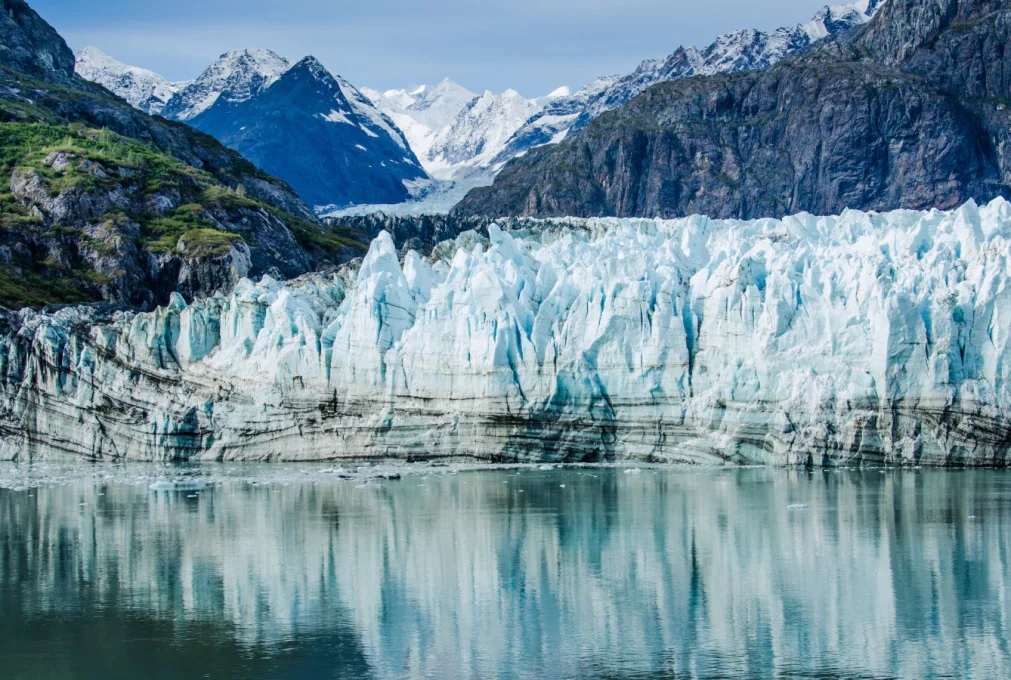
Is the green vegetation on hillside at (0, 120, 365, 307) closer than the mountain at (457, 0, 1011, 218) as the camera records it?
Yes

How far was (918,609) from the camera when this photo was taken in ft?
62.4

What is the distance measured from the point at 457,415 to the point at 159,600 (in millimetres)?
18880

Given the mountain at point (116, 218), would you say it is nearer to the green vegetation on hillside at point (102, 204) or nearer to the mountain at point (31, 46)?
the green vegetation on hillside at point (102, 204)

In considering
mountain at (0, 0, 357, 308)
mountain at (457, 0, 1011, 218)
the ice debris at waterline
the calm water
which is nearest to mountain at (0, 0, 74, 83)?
mountain at (0, 0, 357, 308)

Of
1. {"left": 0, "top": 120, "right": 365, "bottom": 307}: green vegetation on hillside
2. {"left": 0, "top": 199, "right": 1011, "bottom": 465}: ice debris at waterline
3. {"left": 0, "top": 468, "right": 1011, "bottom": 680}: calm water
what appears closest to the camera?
{"left": 0, "top": 468, "right": 1011, "bottom": 680}: calm water

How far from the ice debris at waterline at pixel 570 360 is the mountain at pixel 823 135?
5836 cm

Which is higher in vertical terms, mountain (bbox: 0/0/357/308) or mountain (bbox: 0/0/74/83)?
mountain (bbox: 0/0/74/83)

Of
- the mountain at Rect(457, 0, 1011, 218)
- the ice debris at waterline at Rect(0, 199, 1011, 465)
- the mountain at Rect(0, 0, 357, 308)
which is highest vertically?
the mountain at Rect(457, 0, 1011, 218)

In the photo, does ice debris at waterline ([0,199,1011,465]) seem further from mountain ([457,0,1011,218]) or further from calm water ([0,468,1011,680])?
mountain ([457,0,1011,218])

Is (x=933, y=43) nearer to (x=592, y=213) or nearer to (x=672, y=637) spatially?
(x=592, y=213)

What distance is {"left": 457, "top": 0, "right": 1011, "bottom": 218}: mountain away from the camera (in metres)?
101

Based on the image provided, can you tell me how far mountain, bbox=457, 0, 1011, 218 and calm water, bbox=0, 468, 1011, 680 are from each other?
73.4m

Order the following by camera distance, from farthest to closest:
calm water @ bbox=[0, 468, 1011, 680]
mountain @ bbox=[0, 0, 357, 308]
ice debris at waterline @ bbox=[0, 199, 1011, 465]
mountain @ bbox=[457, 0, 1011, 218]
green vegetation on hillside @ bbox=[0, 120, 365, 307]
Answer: mountain @ bbox=[457, 0, 1011, 218] < mountain @ bbox=[0, 0, 357, 308] < green vegetation on hillside @ bbox=[0, 120, 365, 307] < ice debris at waterline @ bbox=[0, 199, 1011, 465] < calm water @ bbox=[0, 468, 1011, 680]

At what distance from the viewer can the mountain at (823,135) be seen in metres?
101
